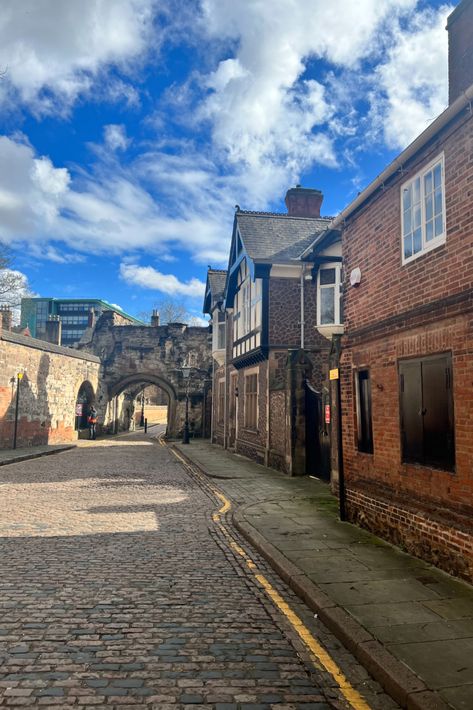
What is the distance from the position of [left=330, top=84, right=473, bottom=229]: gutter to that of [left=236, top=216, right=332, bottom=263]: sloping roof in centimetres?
858

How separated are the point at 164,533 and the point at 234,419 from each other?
15184 millimetres

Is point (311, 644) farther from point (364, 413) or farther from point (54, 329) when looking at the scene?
point (54, 329)

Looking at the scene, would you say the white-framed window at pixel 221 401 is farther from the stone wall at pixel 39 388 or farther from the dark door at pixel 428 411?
the dark door at pixel 428 411

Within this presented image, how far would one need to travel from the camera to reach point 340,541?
23.0 feet

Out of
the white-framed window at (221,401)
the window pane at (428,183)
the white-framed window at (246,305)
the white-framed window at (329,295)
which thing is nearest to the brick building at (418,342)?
the window pane at (428,183)

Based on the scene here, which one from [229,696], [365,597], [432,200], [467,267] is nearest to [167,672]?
[229,696]

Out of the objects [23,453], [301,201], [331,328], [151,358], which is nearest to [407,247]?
[331,328]

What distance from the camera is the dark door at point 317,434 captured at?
490 inches

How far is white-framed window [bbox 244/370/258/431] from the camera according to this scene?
18750 millimetres

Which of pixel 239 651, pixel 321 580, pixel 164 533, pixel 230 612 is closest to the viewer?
pixel 239 651

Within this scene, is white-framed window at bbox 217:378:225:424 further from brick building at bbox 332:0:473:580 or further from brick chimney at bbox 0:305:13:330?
brick building at bbox 332:0:473:580

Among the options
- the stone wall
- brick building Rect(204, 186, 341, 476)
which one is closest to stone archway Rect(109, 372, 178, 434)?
the stone wall

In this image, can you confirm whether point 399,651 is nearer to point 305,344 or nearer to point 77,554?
point 77,554

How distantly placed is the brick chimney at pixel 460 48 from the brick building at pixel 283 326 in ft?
11.8
